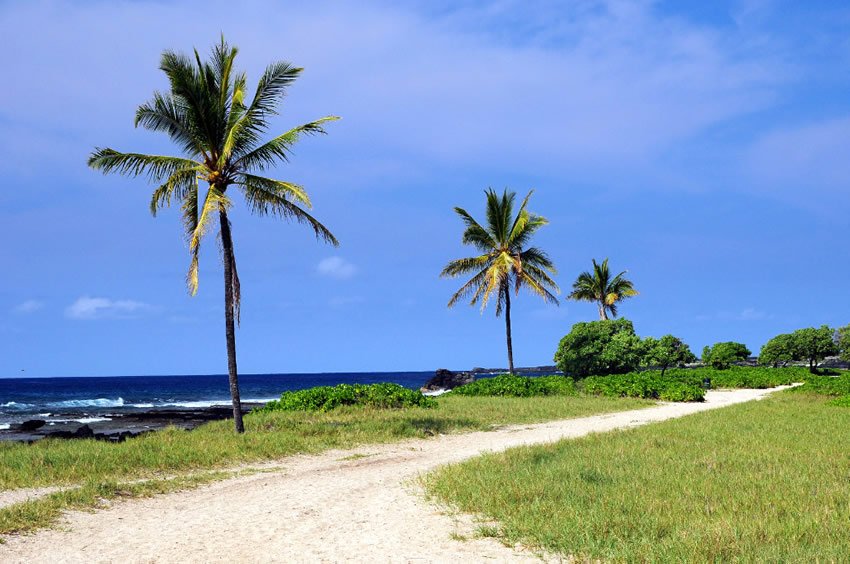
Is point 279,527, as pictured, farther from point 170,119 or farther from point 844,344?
point 844,344

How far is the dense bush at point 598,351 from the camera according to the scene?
39.8 meters

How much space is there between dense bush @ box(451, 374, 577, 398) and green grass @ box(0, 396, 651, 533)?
8064mm

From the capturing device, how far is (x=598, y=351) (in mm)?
40125

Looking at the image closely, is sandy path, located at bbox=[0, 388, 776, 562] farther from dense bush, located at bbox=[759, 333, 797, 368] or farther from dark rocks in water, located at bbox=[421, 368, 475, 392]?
dense bush, located at bbox=[759, 333, 797, 368]

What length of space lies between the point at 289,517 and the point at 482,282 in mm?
29037

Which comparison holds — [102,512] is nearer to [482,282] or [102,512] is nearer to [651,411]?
[651,411]

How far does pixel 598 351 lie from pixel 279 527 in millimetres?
34241

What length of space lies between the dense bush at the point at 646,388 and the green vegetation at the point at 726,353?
31.1 metres

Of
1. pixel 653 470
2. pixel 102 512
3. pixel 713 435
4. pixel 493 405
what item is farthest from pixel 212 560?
pixel 493 405

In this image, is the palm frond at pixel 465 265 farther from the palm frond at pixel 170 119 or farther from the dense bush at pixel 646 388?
the palm frond at pixel 170 119

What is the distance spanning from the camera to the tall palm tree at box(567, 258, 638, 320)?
55.6 meters

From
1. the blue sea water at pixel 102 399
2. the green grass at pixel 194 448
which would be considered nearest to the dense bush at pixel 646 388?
the green grass at pixel 194 448

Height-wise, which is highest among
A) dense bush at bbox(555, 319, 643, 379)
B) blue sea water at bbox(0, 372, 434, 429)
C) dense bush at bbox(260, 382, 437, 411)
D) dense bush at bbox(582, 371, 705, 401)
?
dense bush at bbox(555, 319, 643, 379)

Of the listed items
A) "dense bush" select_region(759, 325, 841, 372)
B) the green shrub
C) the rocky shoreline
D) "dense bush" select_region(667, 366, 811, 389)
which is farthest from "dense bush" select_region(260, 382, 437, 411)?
"dense bush" select_region(759, 325, 841, 372)
